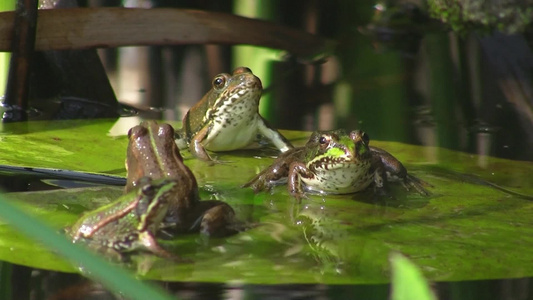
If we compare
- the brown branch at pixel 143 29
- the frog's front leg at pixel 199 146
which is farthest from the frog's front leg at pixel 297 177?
the brown branch at pixel 143 29

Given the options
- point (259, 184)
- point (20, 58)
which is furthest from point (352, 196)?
point (20, 58)

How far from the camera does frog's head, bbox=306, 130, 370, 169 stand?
4699 mm

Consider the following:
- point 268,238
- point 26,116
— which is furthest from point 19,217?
point 26,116

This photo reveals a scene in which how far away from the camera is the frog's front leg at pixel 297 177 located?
4.86 m

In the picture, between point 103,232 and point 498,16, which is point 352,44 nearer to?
point 498,16

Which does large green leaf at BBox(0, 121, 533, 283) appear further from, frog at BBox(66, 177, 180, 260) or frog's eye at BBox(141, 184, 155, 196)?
frog's eye at BBox(141, 184, 155, 196)

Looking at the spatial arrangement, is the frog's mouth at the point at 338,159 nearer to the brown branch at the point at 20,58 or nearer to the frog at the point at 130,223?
the frog at the point at 130,223

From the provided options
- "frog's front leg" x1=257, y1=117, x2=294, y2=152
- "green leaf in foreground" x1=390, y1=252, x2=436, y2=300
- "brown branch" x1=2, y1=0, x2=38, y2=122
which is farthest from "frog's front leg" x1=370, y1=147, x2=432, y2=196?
"green leaf in foreground" x1=390, y1=252, x2=436, y2=300

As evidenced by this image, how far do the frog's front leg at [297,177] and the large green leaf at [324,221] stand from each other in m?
0.06

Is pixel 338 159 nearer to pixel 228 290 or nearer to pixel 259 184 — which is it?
pixel 259 184

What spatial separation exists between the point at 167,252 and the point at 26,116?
3.03 m

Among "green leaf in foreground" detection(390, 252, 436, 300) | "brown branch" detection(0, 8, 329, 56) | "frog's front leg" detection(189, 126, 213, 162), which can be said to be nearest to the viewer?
"green leaf in foreground" detection(390, 252, 436, 300)

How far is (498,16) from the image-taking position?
9.39 metres

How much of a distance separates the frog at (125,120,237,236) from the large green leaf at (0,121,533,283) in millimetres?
93
